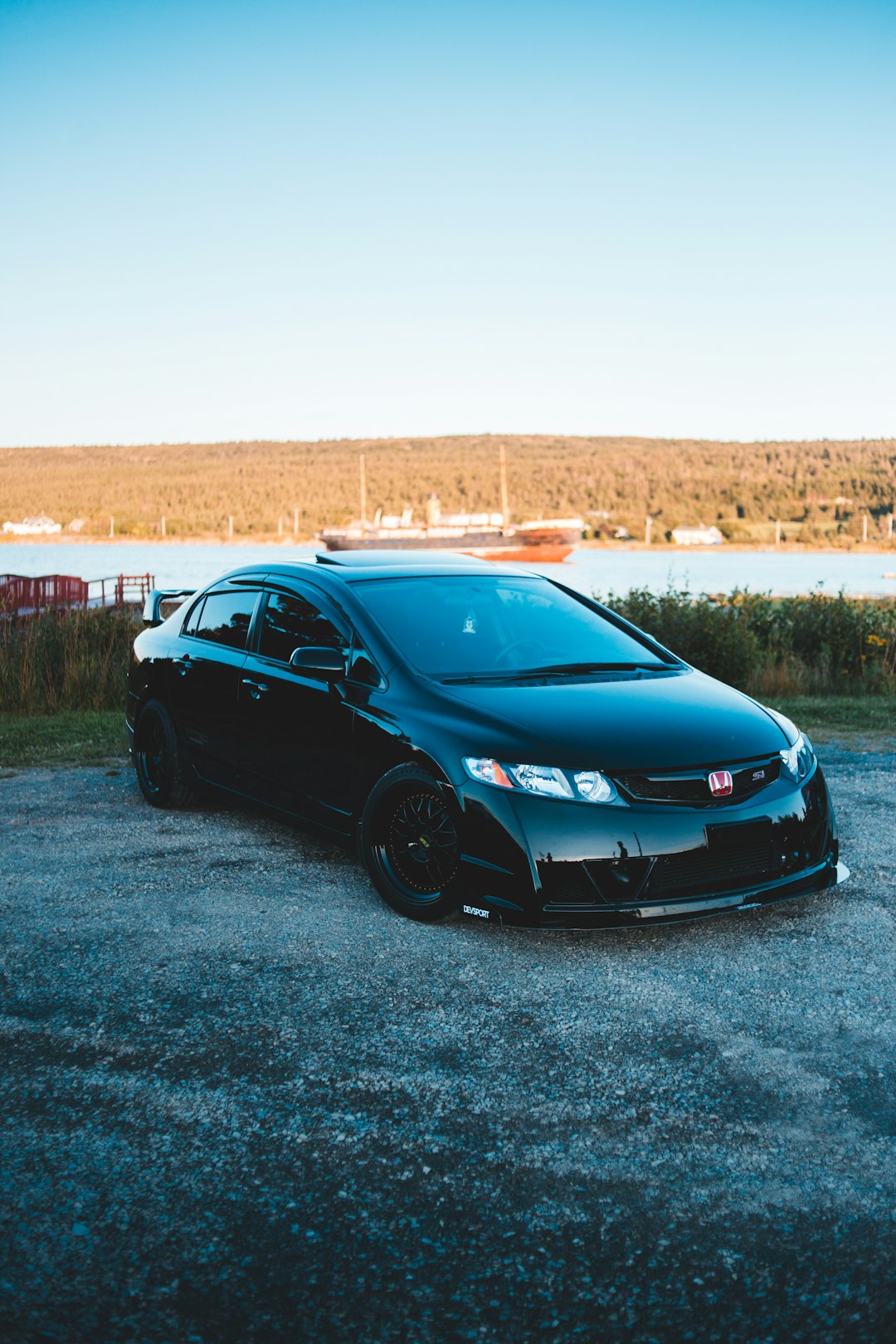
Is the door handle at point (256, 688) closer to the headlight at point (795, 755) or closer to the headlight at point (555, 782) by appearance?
the headlight at point (555, 782)

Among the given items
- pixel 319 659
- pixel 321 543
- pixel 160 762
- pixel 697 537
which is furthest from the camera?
pixel 321 543

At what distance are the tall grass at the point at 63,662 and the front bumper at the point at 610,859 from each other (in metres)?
8.29

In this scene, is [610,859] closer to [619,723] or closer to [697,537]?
[619,723]

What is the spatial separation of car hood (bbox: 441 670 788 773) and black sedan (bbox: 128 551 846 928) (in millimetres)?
10

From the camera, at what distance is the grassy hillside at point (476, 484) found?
382 feet

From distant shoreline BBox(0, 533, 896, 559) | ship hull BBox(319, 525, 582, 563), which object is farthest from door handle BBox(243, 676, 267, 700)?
distant shoreline BBox(0, 533, 896, 559)

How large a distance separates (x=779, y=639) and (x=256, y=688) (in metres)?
10.4

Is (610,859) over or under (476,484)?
under

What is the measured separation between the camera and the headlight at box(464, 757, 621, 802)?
4.36 m

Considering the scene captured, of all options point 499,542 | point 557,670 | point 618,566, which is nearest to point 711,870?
point 557,670

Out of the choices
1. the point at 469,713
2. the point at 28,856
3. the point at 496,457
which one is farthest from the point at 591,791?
the point at 496,457

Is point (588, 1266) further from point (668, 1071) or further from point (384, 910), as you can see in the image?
point (384, 910)

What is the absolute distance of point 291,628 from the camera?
19.4ft

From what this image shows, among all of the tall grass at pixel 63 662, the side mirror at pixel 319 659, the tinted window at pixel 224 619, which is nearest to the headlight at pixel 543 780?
the side mirror at pixel 319 659
